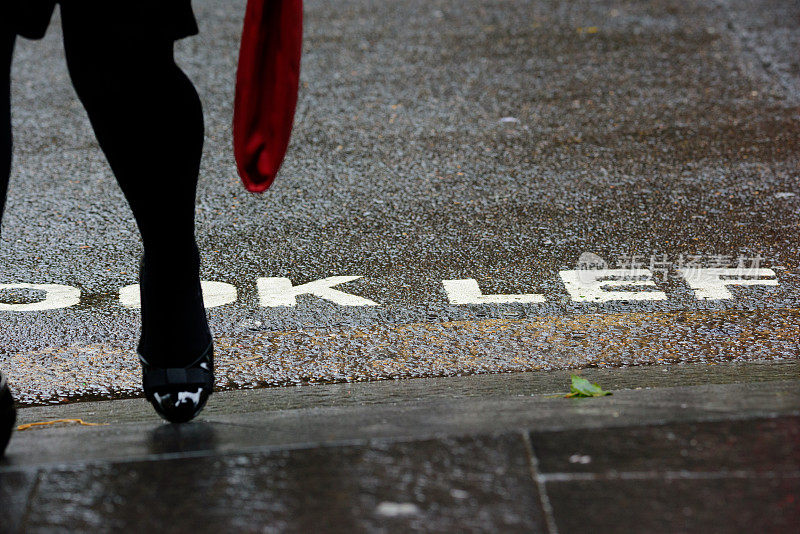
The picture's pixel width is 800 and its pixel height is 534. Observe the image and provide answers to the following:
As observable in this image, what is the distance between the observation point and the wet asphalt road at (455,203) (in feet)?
10.6

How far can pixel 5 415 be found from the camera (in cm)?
189

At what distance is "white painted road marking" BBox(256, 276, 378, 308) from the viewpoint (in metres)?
3.51

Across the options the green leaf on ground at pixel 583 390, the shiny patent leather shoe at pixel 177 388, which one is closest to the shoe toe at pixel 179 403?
the shiny patent leather shoe at pixel 177 388

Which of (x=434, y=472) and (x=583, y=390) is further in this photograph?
(x=583, y=390)

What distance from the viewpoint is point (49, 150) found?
197 inches

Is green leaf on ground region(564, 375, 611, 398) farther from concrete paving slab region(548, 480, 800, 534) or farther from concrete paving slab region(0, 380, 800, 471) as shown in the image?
concrete paving slab region(548, 480, 800, 534)

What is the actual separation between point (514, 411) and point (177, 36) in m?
1.00

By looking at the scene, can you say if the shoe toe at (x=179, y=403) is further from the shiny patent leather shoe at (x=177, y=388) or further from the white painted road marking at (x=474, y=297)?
the white painted road marking at (x=474, y=297)

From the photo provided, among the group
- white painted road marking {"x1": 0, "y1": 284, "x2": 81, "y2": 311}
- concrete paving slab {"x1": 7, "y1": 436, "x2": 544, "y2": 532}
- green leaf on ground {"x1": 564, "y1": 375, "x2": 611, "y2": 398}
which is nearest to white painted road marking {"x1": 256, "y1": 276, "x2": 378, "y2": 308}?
white painted road marking {"x1": 0, "y1": 284, "x2": 81, "y2": 311}

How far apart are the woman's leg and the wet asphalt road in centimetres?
79

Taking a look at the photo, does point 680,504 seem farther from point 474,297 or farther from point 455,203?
point 455,203

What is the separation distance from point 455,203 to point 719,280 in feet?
3.80

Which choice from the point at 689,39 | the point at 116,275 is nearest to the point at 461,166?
the point at 116,275

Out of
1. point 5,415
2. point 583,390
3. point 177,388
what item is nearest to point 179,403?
point 177,388
